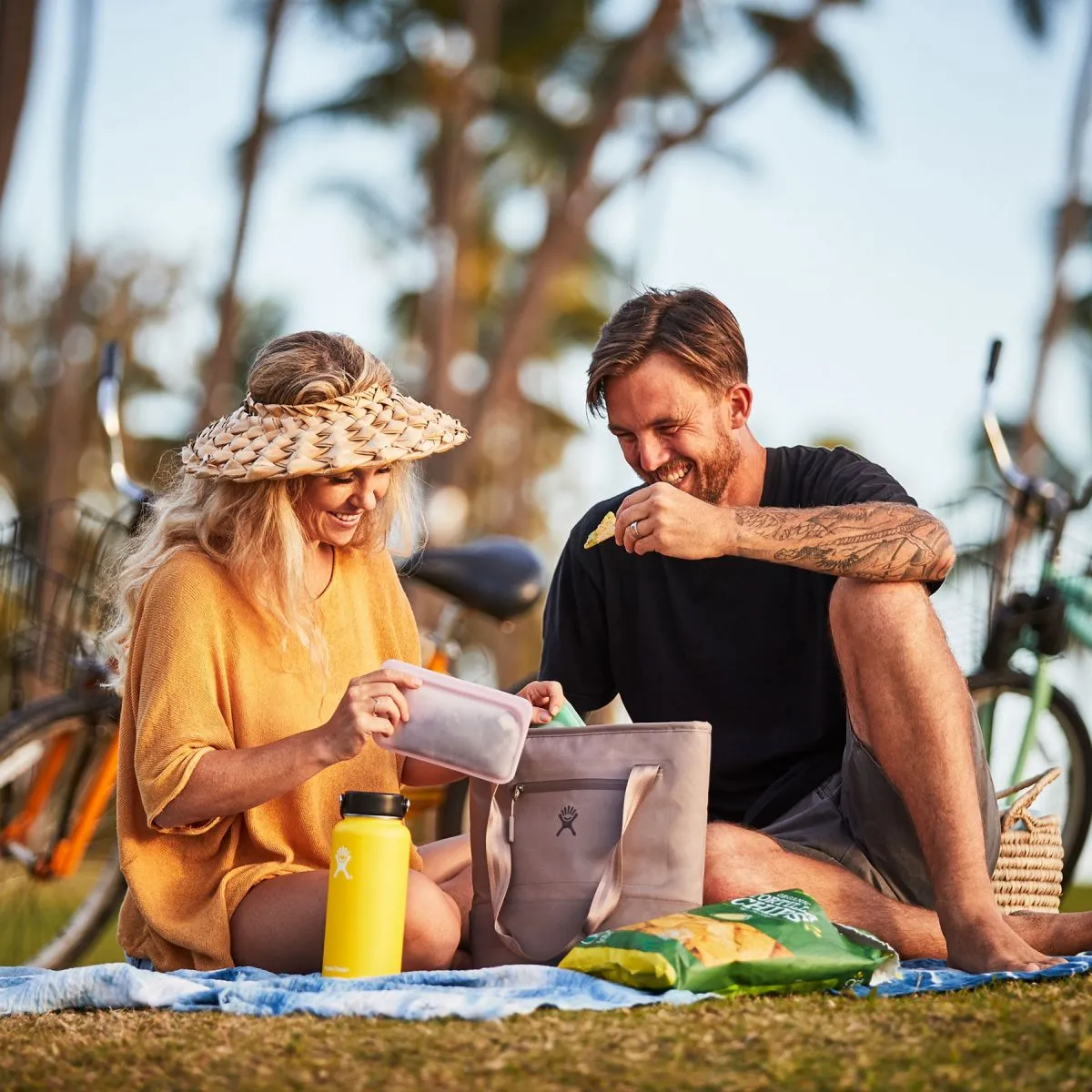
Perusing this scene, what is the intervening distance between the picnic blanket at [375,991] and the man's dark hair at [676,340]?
1.45 m

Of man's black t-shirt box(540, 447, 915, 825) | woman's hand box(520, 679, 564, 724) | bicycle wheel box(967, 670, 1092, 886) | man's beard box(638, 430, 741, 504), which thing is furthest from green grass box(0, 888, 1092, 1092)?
bicycle wheel box(967, 670, 1092, 886)

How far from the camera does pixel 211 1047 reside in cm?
221

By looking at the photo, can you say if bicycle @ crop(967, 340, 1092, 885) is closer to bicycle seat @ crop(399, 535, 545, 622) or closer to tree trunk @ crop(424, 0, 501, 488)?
bicycle seat @ crop(399, 535, 545, 622)

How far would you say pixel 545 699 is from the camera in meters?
3.13

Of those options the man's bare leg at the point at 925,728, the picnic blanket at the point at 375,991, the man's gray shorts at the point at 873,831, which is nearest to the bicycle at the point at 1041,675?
the man's gray shorts at the point at 873,831

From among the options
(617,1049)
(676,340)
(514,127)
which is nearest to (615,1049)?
(617,1049)

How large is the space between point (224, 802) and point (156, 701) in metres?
0.25

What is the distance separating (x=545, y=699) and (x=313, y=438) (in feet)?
2.46

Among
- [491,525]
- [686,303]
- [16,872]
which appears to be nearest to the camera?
[686,303]

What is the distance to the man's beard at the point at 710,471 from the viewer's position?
3.44 metres

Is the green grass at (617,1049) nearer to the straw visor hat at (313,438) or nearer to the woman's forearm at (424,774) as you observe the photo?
the woman's forearm at (424,774)

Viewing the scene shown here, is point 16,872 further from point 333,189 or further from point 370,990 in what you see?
point 333,189

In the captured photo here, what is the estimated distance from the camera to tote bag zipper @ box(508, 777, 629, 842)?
9.42 ft

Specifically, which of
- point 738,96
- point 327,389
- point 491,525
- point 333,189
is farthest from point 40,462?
point 327,389
